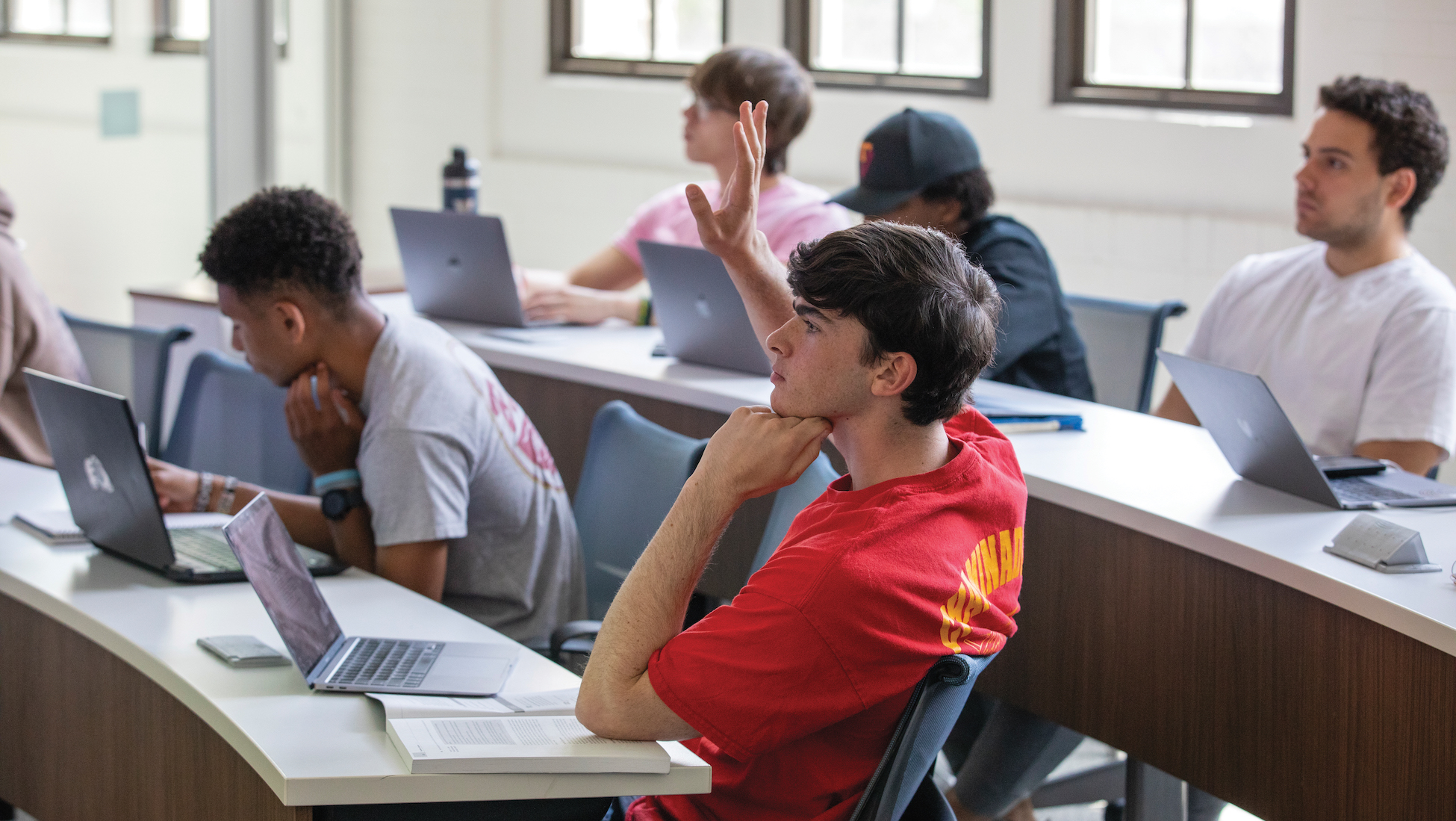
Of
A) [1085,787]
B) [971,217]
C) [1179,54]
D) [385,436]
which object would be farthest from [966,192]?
[1179,54]

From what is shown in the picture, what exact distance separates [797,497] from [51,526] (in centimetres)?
111

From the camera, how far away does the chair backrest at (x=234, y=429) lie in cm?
259

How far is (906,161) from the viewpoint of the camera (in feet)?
9.13

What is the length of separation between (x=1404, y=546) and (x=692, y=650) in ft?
2.92

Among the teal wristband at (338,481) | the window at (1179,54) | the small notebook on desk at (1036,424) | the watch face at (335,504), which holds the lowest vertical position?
the watch face at (335,504)

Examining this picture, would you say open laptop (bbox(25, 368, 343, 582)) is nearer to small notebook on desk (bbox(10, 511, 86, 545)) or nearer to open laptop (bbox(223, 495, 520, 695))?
small notebook on desk (bbox(10, 511, 86, 545))

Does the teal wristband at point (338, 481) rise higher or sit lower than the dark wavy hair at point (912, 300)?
lower

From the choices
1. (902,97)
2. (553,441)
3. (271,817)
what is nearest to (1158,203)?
(902,97)

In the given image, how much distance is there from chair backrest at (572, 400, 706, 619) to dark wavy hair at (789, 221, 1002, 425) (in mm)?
772

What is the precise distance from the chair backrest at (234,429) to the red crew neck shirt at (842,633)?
1.43m

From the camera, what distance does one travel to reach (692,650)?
129cm

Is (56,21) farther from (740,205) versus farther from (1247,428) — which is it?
(1247,428)

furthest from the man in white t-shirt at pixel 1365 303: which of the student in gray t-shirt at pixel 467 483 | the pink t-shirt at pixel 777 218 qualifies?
the student in gray t-shirt at pixel 467 483

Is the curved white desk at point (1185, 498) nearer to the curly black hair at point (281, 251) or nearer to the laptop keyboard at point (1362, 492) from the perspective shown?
the laptop keyboard at point (1362, 492)
